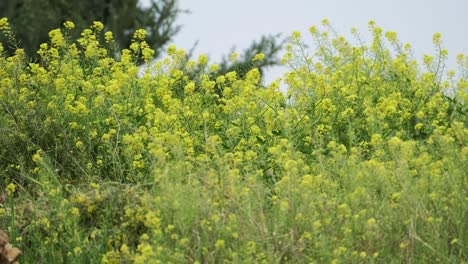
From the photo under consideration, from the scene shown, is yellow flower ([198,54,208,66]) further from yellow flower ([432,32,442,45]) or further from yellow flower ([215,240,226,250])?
yellow flower ([215,240,226,250])

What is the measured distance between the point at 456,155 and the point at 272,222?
1253 millimetres

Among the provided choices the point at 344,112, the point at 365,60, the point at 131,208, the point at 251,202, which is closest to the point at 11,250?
A: the point at 131,208

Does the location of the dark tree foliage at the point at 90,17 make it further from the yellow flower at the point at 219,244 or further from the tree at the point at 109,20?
the yellow flower at the point at 219,244

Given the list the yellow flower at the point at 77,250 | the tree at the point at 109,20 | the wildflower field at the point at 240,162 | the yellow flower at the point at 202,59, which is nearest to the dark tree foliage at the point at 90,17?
the tree at the point at 109,20

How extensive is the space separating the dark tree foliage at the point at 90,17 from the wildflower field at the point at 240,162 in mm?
4268

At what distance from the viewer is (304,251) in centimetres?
539

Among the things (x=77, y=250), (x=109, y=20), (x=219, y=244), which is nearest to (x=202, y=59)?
(x=77, y=250)

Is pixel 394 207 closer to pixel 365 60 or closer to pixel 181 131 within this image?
pixel 181 131

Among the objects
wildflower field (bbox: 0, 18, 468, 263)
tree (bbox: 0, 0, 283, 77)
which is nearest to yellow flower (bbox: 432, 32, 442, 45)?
wildflower field (bbox: 0, 18, 468, 263)

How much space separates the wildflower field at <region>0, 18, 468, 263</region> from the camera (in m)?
5.34

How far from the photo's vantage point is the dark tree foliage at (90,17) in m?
13.6

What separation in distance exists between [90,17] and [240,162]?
Result: 805 cm

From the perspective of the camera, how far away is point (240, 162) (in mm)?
6656

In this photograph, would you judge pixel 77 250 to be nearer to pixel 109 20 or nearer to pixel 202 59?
pixel 202 59
